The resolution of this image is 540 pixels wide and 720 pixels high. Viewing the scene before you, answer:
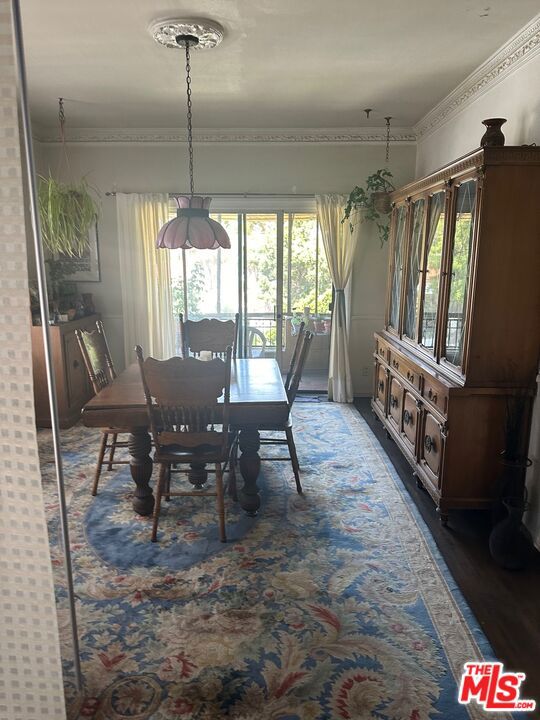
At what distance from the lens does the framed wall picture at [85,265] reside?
529 cm

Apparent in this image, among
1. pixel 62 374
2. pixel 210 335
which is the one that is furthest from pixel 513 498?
pixel 62 374

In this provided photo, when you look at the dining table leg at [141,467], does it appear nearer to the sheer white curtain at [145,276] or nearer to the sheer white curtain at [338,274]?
the sheer white curtain at [145,276]

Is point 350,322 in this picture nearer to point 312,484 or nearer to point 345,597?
point 312,484

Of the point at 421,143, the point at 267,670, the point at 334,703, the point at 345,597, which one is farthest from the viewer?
the point at 421,143

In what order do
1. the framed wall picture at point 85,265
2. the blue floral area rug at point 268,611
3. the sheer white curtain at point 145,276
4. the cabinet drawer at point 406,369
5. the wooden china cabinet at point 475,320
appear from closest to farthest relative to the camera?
the blue floral area rug at point 268,611 < the wooden china cabinet at point 475,320 < the cabinet drawer at point 406,369 < the sheer white curtain at point 145,276 < the framed wall picture at point 85,265

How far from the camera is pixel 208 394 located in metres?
2.60

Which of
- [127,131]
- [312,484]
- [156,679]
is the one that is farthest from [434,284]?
[127,131]

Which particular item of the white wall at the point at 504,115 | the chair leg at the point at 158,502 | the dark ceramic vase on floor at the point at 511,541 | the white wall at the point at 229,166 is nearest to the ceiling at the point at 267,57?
the white wall at the point at 504,115

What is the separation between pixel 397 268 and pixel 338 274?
1030mm

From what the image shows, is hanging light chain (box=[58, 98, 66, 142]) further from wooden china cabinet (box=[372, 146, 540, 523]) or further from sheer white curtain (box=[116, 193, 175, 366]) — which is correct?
wooden china cabinet (box=[372, 146, 540, 523])

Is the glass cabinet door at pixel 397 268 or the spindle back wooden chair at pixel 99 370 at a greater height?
the glass cabinet door at pixel 397 268

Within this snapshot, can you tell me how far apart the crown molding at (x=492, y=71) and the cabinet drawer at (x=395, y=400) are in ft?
6.99

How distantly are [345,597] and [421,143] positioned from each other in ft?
14.2

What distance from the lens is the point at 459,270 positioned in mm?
2961
